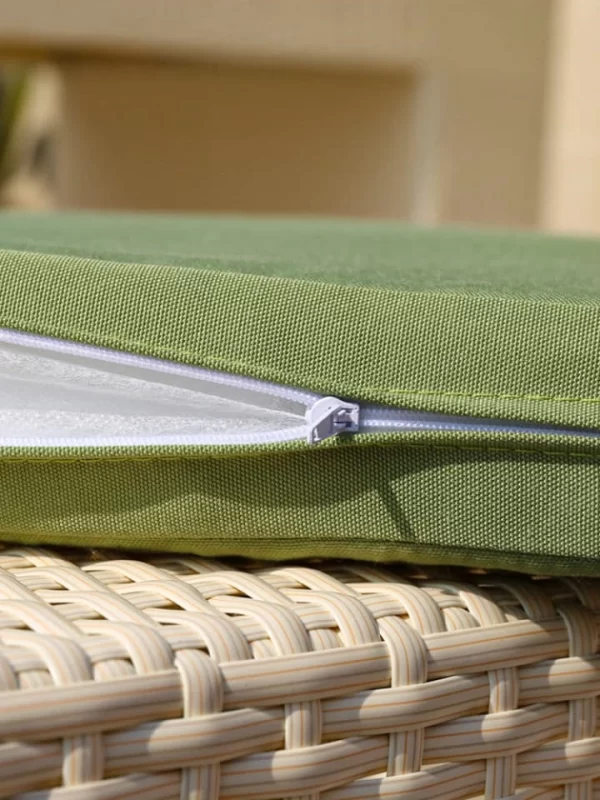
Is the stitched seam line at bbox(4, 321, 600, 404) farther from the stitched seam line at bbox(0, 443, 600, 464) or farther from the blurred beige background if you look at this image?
the blurred beige background

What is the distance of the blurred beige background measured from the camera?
2.37 m

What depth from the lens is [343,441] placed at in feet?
1.57

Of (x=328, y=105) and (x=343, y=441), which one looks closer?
(x=343, y=441)

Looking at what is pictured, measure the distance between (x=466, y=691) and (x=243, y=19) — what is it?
7.09 feet

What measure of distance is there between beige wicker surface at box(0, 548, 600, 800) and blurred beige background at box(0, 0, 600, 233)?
6.66ft

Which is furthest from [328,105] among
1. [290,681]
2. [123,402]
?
[290,681]

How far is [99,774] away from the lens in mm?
393

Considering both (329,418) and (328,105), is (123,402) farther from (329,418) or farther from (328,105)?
(328,105)

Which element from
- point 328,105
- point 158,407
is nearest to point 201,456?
point 158,407

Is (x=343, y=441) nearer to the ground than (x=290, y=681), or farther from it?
farther from it

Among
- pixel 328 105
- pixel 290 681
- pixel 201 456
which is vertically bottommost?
pixel 290 681

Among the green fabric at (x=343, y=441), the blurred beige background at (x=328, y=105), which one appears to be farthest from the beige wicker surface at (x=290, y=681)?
the blurred beige background at (x=328, y=105)

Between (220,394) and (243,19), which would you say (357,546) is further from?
(243,19)

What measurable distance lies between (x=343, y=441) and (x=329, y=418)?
0.05 ft
